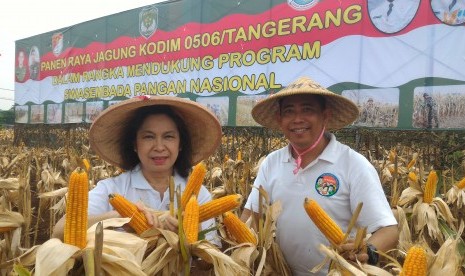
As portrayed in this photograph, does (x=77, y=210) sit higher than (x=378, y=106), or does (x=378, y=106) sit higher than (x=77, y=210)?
(x=378, y=106)

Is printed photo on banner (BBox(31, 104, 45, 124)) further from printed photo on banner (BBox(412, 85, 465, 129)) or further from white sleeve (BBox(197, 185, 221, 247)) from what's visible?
white sleeve (BBox(197, 185, 221, 247))

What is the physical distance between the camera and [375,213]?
205cm

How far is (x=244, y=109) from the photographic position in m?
8.61

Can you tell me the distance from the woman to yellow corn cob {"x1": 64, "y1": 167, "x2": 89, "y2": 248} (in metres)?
0.56

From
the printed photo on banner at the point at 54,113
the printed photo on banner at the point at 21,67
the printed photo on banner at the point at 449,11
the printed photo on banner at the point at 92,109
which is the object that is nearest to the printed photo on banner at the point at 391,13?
the printed photo on banner at the point at 449,11

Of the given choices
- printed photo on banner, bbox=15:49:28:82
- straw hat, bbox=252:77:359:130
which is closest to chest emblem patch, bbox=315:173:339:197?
straw hat, bbox=252:77:359:130

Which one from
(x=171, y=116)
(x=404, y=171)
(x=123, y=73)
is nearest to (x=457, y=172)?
(x=404, y=171)

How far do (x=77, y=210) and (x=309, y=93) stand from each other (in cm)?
144

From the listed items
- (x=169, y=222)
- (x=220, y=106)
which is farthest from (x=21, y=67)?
(x=169, y=222)

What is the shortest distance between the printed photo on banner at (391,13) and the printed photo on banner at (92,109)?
7.71 metres

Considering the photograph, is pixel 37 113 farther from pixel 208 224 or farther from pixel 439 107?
pixel 208 224

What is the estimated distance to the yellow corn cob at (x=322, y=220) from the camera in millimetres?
1665

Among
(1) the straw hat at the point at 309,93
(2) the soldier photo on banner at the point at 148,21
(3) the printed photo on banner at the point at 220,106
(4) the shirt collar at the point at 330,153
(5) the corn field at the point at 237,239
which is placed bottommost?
(5) the corn field at the point at 237,239

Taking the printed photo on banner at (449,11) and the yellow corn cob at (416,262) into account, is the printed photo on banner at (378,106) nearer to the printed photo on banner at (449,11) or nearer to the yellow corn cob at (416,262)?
the printed photo on banner at (449,11)
